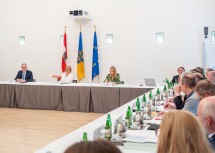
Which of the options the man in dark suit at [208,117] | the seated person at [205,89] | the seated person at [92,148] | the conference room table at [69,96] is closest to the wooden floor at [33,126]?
the conference room table at [69,96]

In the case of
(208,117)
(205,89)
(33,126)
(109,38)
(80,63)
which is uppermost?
(109,38)

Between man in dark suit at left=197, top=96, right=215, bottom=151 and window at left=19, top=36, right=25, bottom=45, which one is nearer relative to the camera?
man in dark suit at left=197, top=96, right=215, bottom=151

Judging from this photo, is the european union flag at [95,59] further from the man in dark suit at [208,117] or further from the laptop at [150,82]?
the man in dark suit at [208,117]

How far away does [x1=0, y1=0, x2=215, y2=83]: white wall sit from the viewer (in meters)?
9.21

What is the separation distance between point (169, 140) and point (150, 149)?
106 cm

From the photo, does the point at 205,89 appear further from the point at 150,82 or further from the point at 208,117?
the point at 150,82

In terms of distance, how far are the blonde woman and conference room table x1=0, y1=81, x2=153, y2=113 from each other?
6036mm

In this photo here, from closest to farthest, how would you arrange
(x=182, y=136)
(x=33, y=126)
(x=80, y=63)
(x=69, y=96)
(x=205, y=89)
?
(x=182, y=136) < (x=205, y=89) < (x=33, y=126) < (x=69, y=96) < (x=80, y=63)

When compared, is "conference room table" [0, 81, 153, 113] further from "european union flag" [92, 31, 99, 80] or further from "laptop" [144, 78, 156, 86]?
"european union flag" [92, 31, 99, 80]

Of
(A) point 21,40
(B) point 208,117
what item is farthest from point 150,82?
(B) point 208,117

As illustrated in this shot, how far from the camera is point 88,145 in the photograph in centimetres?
80

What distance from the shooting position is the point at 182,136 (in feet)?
4.22

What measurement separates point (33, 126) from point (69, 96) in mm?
1830

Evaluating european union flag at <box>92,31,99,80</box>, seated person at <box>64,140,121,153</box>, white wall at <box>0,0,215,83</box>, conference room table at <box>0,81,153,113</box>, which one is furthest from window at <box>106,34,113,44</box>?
seated person at <box>64,140,121,153</box>
